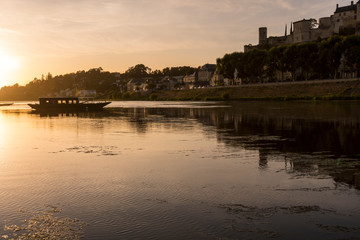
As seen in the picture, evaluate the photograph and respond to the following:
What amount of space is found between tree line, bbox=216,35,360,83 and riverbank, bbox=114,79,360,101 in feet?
19.8

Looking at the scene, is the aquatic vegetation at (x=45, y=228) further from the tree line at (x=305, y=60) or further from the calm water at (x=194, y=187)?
the tree line at (x=305, y=60)

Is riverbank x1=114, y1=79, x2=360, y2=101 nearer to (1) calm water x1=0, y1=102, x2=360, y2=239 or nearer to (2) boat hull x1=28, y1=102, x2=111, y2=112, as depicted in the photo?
(2) boat hull x1=28, y1=102, x2=111, y2=112

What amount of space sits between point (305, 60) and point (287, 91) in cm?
1228

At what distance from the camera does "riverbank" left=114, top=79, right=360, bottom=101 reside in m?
97.0

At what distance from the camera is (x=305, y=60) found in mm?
117812

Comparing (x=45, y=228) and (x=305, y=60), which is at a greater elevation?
(x=305, y=60)

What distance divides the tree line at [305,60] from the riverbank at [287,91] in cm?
602

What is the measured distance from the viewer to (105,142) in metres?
27.6

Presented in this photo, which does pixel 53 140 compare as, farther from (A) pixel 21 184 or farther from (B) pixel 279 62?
(B) pixel 279 62

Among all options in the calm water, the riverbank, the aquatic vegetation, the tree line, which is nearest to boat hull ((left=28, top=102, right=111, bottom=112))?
the riverbank

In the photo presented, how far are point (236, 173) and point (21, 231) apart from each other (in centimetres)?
967

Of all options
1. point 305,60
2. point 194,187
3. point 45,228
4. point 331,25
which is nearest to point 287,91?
point 305,60

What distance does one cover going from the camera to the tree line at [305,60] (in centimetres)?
10712

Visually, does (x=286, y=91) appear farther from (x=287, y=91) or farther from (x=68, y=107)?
(x=68, y=107)
